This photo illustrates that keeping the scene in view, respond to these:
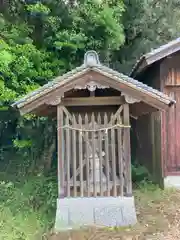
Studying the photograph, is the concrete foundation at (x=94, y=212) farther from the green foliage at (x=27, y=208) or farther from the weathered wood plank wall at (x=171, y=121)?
the weathered wood plank wall at (x=171, y=121)

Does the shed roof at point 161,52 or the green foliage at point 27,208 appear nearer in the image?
the green foliage at point 27,208

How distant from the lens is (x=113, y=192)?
683cm

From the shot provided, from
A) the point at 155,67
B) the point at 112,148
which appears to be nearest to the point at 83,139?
the point at 112,148

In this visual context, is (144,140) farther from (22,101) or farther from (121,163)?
(22,101)

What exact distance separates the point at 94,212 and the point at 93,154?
1.06 meters

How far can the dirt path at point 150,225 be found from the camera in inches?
245

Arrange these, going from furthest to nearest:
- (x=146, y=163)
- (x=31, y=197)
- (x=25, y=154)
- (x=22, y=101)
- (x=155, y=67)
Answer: (x=25, y=154)
(x=146, y=163)
(x=155, y=67)
(x=31, y=197)
(x=22, y=101)

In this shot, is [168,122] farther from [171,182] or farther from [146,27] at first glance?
[146,27]

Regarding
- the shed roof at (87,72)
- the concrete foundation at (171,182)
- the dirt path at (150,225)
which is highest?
the shed roof at (87,72)

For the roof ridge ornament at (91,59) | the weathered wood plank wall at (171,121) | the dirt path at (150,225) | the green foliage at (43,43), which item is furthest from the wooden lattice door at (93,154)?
the green foliage at (43,43)

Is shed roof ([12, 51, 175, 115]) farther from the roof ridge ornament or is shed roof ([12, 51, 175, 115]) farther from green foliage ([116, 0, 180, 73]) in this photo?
green foliage ([116, 0, 180, 73])

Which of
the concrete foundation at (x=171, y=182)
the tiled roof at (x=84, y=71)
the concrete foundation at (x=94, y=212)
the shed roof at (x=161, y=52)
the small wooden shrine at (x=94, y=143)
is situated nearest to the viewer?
the tiled roof at (x=84, y=71)

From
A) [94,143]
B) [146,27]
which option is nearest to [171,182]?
[94,143]

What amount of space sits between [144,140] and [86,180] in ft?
16.9
